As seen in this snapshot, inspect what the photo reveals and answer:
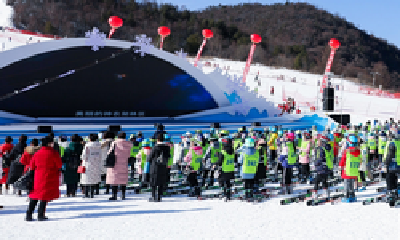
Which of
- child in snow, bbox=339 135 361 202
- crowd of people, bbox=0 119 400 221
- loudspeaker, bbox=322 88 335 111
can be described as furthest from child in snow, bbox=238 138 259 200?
loudspeaker, bbox=322 88 335 111

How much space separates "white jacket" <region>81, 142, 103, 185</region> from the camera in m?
7.96

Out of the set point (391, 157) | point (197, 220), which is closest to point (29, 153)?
point (197, 220)

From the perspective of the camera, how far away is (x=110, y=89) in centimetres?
2169

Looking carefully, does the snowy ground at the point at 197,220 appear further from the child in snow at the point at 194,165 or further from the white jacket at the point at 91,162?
the child in snow at the point at 194,165

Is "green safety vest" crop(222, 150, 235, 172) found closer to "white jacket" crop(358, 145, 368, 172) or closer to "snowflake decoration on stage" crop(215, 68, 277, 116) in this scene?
"white jacket" crop(358, 145, 368, 172)

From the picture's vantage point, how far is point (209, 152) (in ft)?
28.0

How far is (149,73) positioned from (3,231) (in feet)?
57.3

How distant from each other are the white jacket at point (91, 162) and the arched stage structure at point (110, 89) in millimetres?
12260

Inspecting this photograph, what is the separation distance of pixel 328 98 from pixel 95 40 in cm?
1417

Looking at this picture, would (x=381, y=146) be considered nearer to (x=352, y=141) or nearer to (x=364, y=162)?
(x=364, y=162)

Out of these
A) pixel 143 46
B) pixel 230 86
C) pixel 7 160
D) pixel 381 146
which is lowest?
pixel 7 160

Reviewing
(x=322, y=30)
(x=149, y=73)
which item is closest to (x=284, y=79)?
(x=149, y=73)

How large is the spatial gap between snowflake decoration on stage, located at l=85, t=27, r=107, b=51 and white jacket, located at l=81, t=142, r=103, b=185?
43.8 ft

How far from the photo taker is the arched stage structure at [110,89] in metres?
19.5
